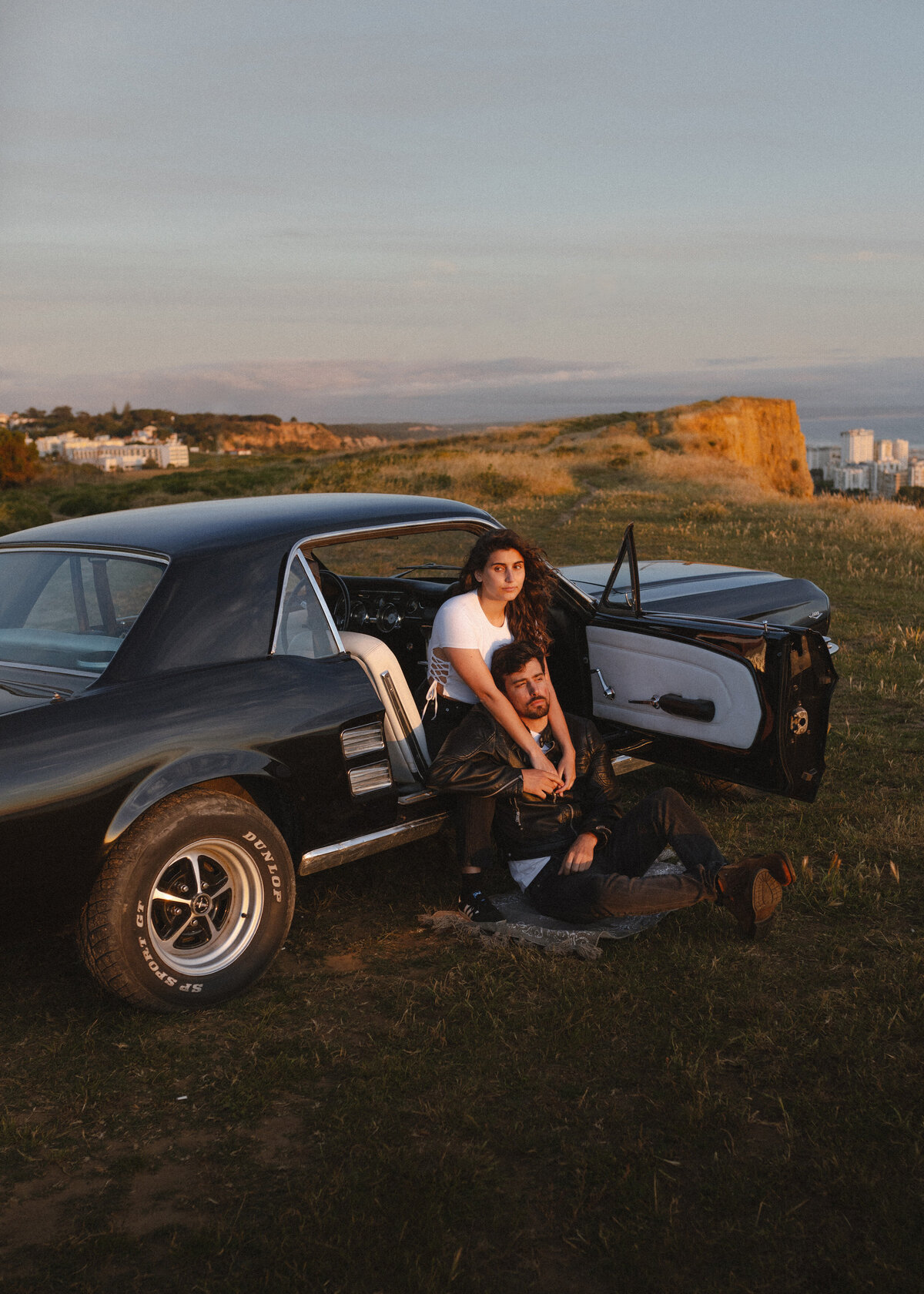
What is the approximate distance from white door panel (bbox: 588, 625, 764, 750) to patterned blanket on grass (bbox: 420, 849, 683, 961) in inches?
25.2

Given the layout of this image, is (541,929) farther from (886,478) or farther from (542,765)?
(886,478)

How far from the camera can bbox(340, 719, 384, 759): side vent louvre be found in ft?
12.9

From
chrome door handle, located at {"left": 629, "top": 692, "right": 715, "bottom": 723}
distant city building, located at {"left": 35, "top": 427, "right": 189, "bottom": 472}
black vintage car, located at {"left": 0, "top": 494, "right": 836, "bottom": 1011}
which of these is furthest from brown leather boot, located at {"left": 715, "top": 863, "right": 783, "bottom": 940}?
distant city building, located at {"left": 35, "top": 427, "right": 189, "bottom": 472}

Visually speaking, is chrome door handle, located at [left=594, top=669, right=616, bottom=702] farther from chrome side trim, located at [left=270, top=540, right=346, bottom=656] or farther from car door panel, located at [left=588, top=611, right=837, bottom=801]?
chrome side trim, located at [left=270, top=540, right=346, bottom=656]

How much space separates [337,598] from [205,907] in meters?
2.37

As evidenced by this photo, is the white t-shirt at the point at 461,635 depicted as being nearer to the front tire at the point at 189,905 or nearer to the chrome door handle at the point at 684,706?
the chrome door handle at the point at 684,706

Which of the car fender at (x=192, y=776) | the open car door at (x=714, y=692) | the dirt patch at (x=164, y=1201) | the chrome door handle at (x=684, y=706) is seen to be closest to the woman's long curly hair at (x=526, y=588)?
the open car door at (x=714, y=692)

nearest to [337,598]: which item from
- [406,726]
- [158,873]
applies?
[406,726]

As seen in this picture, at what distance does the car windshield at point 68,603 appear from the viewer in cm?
381

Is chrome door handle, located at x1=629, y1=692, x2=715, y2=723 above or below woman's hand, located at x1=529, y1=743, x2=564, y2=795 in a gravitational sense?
above

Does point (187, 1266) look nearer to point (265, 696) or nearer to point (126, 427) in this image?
point (265, 696)

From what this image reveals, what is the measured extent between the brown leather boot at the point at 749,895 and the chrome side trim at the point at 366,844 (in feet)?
3.67

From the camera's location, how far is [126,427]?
148 metres

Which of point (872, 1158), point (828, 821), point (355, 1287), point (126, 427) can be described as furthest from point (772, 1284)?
point (126, 427)
